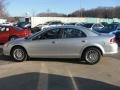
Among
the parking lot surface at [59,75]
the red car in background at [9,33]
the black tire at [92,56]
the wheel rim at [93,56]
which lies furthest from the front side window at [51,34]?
the red car in background at [9,33]

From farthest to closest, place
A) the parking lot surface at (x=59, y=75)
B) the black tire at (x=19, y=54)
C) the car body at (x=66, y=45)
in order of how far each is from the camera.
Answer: the black tire at (x=19, y=54) < the car body at (x=66, y=45) < the parking lot surface at (x=59, y=75)

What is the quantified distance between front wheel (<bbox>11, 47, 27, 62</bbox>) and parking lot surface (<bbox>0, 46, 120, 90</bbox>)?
292mm

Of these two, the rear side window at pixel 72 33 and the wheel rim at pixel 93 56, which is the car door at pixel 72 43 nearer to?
the rear side window at pixel 72 33

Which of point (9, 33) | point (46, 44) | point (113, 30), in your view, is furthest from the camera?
point (113, 30)

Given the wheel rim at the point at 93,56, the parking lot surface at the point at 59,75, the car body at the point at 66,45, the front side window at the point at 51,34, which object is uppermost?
the front side window at the point at 51,34

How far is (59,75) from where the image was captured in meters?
10.5

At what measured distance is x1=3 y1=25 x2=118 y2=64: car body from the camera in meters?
13.0

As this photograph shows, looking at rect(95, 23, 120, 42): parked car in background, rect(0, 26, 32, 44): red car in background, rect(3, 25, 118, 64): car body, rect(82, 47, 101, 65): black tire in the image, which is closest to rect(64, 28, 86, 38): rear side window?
rect(3, 25, 118, 64): car body

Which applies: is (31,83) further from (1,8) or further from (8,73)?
(1,8)

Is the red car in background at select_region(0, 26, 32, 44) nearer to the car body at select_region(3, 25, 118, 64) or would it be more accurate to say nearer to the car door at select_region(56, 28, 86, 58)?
the car body at select_region(3, 25, 118, 64)

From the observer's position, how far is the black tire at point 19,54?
45.0ft

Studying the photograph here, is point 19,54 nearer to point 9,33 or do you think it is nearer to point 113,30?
point 9,33

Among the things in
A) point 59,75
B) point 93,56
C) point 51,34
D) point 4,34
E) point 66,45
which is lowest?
point 59,75

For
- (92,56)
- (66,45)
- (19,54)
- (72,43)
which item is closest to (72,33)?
(72,43)
